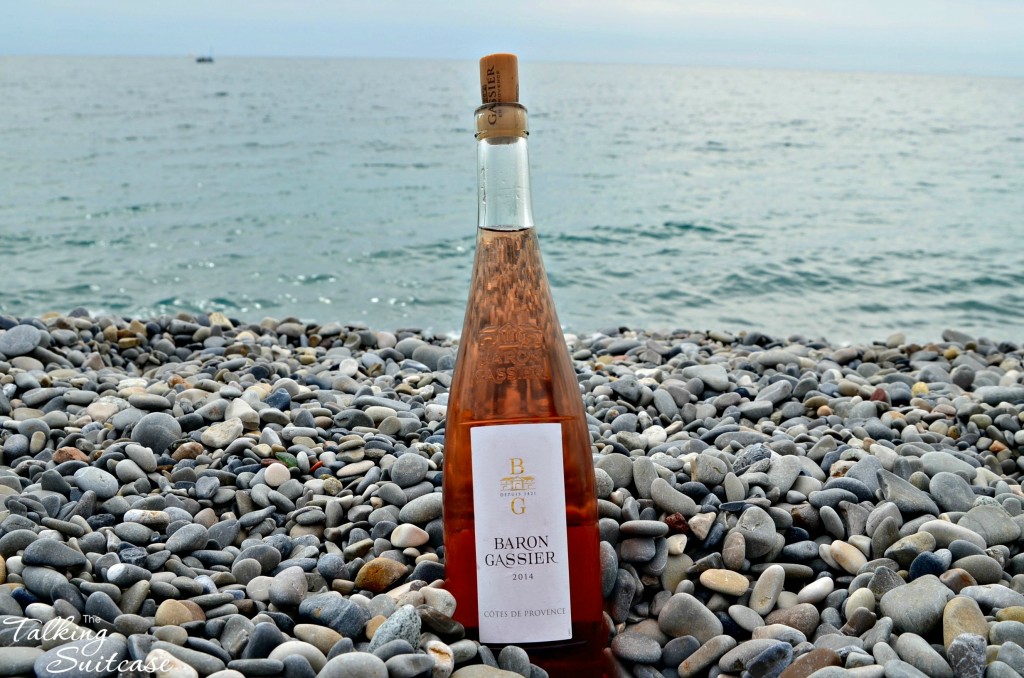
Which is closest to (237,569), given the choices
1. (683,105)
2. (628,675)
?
(628,675)

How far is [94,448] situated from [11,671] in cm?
105

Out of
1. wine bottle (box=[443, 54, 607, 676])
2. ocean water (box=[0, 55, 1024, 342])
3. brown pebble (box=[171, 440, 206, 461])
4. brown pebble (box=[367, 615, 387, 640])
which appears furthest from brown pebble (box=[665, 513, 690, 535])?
ocean water (box=[0, 55, 1024, 342])

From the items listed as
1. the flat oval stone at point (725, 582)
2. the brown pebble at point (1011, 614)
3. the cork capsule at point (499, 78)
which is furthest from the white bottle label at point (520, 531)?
the brown pebble at point (1011, 614)

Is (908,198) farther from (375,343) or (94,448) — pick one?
(94,448)

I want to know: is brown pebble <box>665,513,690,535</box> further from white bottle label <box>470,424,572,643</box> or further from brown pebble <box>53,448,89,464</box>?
brown pebble <box>53,448,89,464</box>

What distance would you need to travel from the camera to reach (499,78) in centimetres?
131

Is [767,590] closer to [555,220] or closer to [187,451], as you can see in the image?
[187,451]

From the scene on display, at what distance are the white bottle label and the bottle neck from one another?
37 cm

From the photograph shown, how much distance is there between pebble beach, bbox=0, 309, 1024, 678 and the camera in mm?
1334

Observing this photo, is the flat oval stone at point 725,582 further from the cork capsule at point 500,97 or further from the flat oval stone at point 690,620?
the cork capsule at point 500,97

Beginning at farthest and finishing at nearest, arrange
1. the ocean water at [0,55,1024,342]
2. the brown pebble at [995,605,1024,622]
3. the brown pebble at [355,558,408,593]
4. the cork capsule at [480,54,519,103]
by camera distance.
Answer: the ocean water at [0,55,1024,342]
the brown pebble at [355,558,408,593]
the brown pebble at [995,605,1024,622]
the cork capsule at [480,54,519,103]

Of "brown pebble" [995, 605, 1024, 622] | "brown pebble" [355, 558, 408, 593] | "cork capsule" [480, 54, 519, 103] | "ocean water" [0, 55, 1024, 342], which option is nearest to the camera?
"cork capsule" [480, 54, 519, 103]

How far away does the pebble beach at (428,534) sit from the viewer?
1334 millimetres

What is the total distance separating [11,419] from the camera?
2.39 m
